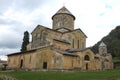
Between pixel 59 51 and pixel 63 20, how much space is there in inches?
549

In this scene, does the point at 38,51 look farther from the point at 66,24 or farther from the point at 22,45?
the point at 22,45

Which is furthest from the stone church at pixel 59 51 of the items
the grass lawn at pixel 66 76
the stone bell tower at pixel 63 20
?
the grass lawn at pixel 66 76

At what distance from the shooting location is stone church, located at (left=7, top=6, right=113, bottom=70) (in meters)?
35.5

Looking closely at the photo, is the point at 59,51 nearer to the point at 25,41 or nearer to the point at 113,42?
the point at 25,41

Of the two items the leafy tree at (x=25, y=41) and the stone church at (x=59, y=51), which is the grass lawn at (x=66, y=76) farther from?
the leafy tree at (x=25, y=41)

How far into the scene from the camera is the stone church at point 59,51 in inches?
1397

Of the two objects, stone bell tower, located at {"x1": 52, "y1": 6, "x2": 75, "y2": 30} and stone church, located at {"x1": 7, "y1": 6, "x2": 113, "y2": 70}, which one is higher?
stone bell tower, located at {"x1": 52, "y1": 6, "x2": 75, "y2": 30}

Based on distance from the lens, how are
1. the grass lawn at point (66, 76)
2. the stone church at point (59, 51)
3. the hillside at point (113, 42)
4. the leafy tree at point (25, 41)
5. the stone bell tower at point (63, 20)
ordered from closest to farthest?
the grass lawn at point (66, 76) < the stone church at point (59, 51) < the stone bell tower at point (63, 20) < the leafy tree at point (25, 41) < the hillside at point (113, 42)

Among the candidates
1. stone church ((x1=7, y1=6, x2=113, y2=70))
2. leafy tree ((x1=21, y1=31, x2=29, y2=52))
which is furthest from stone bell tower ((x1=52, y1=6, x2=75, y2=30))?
leafy tree ((x1=21, y1=31, x2=29, y2=52))

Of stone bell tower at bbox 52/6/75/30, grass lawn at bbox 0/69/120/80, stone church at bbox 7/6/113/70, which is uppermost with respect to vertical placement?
stone bell tower at bbox 52/6/75/30

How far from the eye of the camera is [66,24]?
4759 centimetres

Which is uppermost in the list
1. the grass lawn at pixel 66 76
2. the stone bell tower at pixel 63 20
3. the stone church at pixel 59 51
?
the stone bell tower at pixel 63 20

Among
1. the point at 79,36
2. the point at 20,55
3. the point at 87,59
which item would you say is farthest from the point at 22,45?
the point at 87,59

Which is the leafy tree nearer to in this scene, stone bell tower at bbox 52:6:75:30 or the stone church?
the stone church
